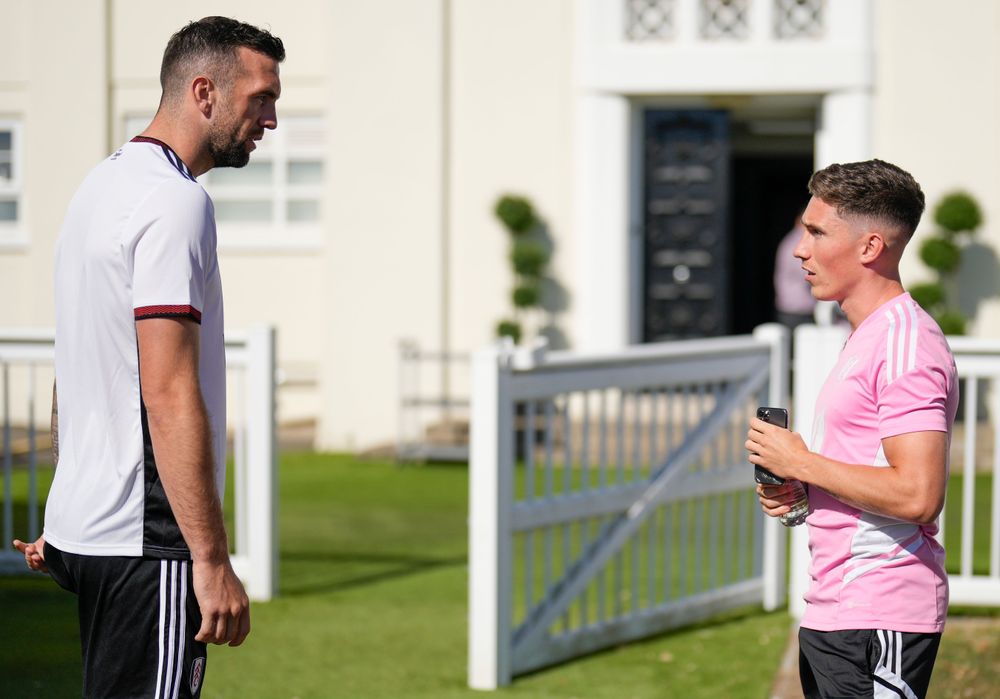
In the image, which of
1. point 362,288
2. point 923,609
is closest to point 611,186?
point 362,288

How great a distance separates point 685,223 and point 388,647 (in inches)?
341

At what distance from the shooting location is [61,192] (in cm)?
1498

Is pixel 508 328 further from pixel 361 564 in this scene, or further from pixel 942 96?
pixel 361 564

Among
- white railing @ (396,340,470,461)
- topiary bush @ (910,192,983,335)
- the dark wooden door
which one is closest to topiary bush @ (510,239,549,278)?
white railing @ (396,340,470,461)

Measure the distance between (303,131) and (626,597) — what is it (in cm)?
904

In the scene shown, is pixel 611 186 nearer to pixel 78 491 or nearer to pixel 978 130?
pixel 978 130

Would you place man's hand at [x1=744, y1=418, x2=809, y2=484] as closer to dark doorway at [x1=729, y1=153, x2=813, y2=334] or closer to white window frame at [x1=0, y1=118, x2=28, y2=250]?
white window frame at [x1=0, y1=118, x2=28, y2=250]

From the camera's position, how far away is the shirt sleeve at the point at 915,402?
2907mm

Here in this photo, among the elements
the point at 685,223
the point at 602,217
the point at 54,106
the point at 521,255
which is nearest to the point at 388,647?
the point at 521,255

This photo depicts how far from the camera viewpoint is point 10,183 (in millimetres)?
15398

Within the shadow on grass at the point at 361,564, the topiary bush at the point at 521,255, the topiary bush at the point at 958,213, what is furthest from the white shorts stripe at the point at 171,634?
the topiary bush at the point at 958,213

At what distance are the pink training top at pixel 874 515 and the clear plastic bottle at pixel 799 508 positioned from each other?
0.03 metres

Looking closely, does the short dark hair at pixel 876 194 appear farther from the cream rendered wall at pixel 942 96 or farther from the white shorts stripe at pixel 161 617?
the cream rendered wall at pixel 942 96

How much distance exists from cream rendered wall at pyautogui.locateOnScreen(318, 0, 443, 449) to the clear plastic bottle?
10830mm
